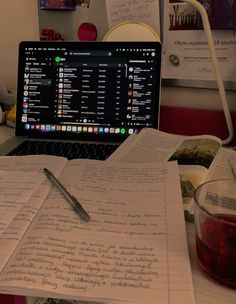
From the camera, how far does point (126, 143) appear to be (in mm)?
750

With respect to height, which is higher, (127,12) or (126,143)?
(127,12)

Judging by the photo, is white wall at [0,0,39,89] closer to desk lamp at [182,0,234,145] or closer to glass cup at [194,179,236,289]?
desk lamp at [182,0,234,145]

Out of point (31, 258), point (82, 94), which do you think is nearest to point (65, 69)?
point (82, 94)

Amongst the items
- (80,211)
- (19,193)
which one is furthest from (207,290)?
(19,193)

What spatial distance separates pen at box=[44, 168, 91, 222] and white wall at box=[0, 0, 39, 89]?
0.54 meters

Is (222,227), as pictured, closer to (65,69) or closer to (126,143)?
(126,143)

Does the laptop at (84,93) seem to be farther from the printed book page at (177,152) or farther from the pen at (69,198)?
the pen at (69,198)

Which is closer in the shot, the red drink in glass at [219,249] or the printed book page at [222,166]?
the red drink in glass at [219,249]

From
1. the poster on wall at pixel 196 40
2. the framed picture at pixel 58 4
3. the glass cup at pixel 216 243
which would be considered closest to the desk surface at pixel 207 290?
the glass cup at pixel 216 243

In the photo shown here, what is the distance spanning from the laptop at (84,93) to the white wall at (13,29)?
0.19 metres

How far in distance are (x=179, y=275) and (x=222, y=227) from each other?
7 cm

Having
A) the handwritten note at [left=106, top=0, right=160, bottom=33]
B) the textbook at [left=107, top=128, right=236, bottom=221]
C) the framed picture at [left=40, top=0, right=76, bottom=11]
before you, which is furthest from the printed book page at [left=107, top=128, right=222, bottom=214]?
the framed picture at [left=40, top=0, right=76, bottom=11]

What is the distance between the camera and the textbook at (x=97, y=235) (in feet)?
1.20

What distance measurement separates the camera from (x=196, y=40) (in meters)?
0.85
